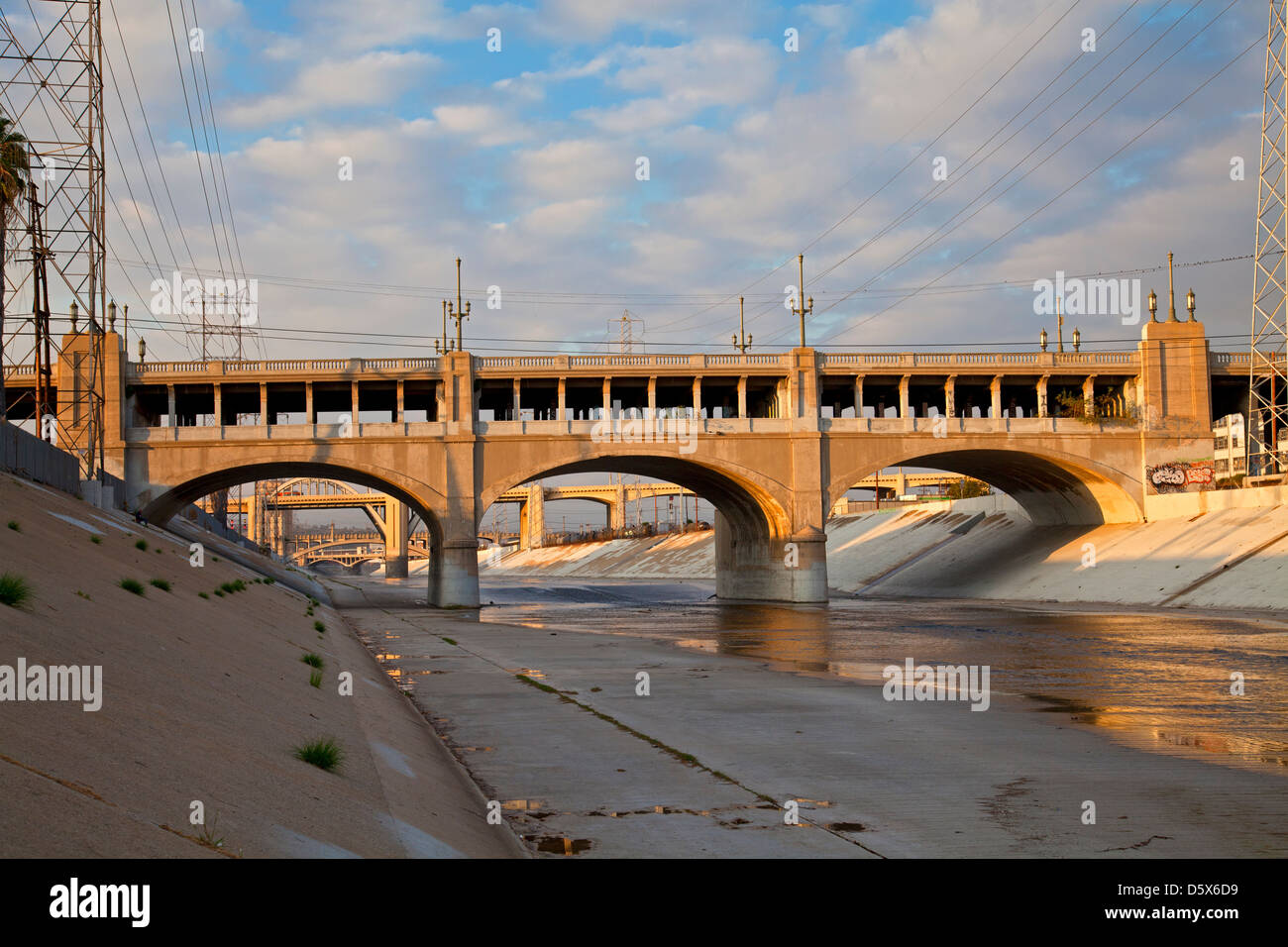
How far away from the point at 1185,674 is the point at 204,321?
9344cm

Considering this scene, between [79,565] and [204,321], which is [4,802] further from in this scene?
[204,321]

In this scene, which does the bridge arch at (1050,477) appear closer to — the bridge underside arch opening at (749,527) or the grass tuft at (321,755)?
the bridge underside arch opening at (749,527)

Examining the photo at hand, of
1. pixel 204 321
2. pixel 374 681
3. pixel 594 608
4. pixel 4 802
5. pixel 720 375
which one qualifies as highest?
pixel 204 321

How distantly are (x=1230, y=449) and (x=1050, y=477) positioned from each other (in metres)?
19.5

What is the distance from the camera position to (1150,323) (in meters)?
68.4

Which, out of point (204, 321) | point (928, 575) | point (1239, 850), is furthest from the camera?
point (204, 321)

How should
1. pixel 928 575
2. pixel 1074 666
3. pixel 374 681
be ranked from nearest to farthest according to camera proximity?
pixel 374 681, pixel 1074 666, pixel 928 575

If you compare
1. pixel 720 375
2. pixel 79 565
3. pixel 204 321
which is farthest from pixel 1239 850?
pixel 204 321

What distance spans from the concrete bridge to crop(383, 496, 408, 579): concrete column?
114955 millimetres

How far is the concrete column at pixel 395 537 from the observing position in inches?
7303

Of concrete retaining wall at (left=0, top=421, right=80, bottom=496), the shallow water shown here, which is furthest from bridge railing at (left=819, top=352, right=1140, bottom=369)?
concrete retaining wall at (left=0, top=421, right=80, bottom=496)

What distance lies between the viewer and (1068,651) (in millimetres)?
29781

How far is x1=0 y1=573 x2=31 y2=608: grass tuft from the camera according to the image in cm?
1068

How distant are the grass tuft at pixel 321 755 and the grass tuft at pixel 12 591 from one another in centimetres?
343
